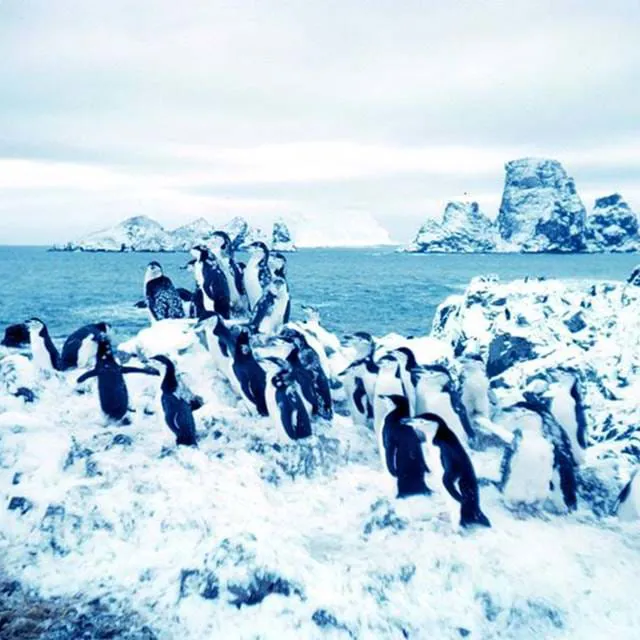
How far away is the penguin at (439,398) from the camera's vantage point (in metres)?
9.23

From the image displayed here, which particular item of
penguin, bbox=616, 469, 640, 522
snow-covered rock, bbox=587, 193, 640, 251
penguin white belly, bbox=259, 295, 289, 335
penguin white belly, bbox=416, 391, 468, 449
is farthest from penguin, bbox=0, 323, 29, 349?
snow-covered rock, bbox=587, 193, 640, 251

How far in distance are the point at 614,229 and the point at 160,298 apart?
197 metres

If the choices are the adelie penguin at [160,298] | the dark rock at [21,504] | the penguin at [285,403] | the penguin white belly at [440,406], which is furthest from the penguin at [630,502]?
the adelie penguin at [160,298]

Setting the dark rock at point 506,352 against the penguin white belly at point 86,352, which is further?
→ the dark rock at point 506,352

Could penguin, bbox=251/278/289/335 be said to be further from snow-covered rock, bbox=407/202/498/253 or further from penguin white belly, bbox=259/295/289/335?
snow-covered rock, bbox=407/202/498/253

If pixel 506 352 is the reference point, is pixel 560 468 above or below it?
above

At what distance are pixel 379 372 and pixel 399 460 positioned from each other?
6.84 ft

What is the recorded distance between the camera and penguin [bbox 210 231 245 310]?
543 inches

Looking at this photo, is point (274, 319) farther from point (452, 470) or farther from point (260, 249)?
point (452, 470)

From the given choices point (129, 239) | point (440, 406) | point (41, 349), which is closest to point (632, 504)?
point (440, 406)

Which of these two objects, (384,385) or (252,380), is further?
(252,380)

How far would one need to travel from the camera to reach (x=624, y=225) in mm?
191375

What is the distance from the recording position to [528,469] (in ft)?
25.9

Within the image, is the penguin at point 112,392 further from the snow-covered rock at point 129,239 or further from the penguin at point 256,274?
the snow-covered rock at point 129,239
